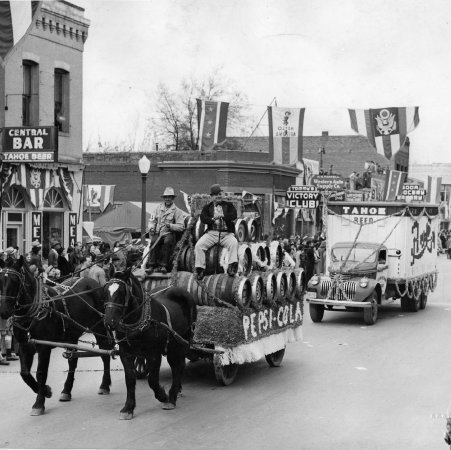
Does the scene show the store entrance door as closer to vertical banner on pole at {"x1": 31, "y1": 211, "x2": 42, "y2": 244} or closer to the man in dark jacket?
vertical banner on pole at {"x1": 31, "y1": 211, "x2": 42, "y2": 244}

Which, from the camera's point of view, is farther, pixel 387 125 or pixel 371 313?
pixel 387 125

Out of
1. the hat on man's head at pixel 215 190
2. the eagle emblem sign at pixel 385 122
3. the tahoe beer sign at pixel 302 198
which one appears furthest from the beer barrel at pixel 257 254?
the eagle emblem sign at pixel 385 122

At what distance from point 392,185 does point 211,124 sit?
23.7 meters

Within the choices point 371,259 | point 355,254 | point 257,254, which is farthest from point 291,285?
point 355,254

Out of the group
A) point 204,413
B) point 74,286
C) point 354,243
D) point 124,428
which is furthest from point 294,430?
point 354,243

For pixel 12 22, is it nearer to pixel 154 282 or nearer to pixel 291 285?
pixel 154 282

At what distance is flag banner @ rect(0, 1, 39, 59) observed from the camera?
16906 mm

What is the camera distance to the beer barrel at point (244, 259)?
12.0 meters

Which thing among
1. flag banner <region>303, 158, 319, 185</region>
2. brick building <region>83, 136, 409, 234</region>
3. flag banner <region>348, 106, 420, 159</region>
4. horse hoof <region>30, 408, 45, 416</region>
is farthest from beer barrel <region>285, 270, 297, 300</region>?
flag banner <region>303, 158, 319, 185</region>

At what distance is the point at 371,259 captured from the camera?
20891mm

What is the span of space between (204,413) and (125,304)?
186 cm

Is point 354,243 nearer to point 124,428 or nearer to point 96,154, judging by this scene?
point 124,428

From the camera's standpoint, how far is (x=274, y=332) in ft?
41.6

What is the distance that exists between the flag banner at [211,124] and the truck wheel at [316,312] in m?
9.62
